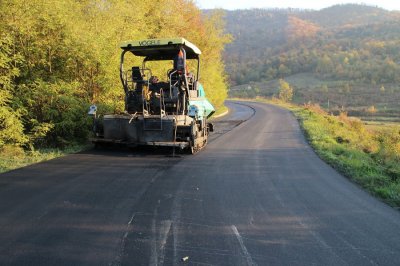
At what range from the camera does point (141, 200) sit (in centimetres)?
618

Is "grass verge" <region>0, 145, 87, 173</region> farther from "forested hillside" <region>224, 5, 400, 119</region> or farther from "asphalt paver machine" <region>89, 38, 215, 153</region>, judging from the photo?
"forested hillside" <region>224, 5, 400, 119</region>

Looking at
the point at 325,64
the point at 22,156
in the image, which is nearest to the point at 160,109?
the point at 22,156

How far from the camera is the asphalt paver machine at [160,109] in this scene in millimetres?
10078

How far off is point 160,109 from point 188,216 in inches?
214

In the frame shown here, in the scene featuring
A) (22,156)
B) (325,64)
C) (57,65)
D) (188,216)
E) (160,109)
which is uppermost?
(325,64)

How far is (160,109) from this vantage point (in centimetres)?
1053

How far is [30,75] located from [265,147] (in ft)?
23.9

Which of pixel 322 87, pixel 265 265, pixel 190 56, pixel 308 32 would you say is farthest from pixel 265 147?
pixel 308 32

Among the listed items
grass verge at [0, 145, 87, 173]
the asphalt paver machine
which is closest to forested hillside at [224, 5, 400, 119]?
the asphalt paver machine

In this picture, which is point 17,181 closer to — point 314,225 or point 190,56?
point 314,225

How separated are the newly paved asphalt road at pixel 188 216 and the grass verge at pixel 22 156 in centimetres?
65

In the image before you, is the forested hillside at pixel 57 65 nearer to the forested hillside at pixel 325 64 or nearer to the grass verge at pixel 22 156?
the grass verge at pixel 22 156

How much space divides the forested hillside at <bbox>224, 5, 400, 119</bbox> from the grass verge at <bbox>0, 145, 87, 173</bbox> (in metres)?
47.3

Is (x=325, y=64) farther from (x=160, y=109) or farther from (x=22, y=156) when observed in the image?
(x=22, y=156)
